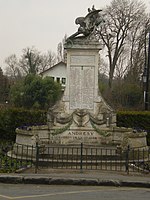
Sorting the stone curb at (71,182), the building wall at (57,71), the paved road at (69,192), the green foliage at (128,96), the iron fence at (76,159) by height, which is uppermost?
the building wall at (57,71)

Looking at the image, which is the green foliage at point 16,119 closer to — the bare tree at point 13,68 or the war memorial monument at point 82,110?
the war memorial monument at point 82,110

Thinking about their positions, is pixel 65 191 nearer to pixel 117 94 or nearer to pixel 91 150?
pixel 91 150

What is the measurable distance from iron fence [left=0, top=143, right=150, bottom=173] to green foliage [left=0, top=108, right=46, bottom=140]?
6697 mm

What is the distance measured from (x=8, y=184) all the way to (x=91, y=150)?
159 inches

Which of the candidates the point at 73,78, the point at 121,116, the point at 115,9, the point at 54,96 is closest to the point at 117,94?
the point at 54,96

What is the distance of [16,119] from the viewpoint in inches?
834

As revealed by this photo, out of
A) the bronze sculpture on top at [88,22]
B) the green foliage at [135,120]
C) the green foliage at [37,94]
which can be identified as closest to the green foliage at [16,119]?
the green foliage at [135,120]

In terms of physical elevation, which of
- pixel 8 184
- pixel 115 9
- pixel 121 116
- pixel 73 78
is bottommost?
pixel 8 184

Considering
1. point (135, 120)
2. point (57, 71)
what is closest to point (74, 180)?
point (135, 120)

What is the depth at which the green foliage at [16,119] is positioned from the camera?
21156 mm

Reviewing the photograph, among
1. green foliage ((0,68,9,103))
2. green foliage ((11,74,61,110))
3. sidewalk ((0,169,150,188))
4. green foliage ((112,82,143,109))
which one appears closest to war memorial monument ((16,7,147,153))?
sidewalk ((0,169,150,188))

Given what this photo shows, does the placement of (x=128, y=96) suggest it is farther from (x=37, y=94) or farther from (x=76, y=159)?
(x=76, y=159)

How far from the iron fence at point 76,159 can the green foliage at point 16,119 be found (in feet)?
22.0

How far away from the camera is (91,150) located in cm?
1303
